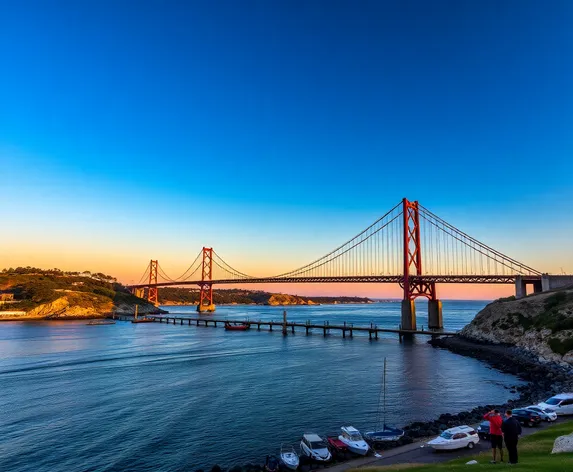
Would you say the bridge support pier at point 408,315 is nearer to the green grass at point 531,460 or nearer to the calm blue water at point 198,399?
the calm blue water at point 198,399

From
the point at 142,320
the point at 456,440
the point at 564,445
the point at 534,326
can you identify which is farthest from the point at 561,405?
the point at 142,320

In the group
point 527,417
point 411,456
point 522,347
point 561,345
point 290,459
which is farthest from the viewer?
point 522,347

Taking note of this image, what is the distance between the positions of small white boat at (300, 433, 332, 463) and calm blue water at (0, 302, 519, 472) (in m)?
2.66

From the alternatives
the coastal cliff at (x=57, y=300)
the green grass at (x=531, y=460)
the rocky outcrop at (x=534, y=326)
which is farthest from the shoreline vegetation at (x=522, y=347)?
the coastal cliff at (x=57, y=300)

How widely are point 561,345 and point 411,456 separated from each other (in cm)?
3695

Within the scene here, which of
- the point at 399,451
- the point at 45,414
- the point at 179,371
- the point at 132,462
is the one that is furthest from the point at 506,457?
the point at 179,371

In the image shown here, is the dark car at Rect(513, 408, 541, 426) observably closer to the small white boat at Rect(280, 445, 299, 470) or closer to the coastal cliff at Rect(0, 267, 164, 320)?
the small white boat at Rect(280, 445, 299, 470)

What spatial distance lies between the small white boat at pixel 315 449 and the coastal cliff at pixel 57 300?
16086 cm

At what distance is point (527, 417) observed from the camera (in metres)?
23.8

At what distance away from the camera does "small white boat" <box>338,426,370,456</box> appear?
21.0m

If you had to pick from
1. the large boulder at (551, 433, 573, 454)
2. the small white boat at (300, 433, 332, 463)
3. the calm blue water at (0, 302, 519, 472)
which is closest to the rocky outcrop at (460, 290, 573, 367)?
the calm blue water at (0, 302, 519, 472)

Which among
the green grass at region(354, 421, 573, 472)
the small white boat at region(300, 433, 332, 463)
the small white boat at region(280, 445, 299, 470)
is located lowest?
the small white boat at region(280, 445, 299, 470)

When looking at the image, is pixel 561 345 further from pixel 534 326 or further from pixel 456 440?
pixel 456 440

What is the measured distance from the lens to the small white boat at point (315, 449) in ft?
66.6
